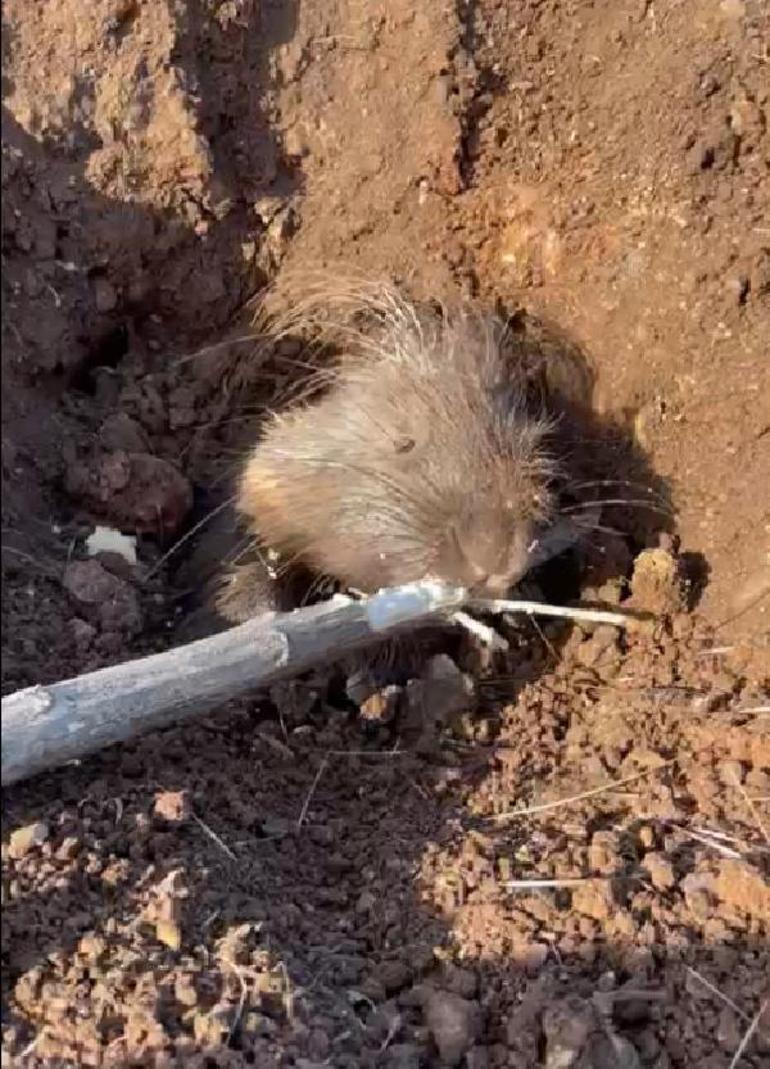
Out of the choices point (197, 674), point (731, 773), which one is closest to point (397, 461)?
point (197, 674)

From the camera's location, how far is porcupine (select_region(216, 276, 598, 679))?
359cm

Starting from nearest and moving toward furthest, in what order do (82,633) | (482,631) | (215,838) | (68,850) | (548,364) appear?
(68,850) → (215,838) → (82,633) → (482,631) → (548,364)

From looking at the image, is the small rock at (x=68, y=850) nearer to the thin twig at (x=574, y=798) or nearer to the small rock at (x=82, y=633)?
the small rock at (x=82, y=633)

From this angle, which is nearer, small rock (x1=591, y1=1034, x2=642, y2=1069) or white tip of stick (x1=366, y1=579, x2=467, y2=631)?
small rock (x1=591, y1=1034, x2=642, y2=1069)

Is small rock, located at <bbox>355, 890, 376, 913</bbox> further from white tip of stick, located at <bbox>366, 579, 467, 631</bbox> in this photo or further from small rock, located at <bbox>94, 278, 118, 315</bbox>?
small rock, located at <bbox>94, 278, 118, 315</bbox>

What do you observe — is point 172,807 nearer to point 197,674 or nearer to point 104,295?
point 197,674

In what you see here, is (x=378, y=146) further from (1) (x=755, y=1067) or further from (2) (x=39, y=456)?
(1) (x=755, y=1067)

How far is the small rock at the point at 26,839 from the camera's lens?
103 inches

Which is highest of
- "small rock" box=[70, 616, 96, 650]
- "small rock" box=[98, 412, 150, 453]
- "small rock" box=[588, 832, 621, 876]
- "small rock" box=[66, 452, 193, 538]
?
"small rock" box=[98, 412, 150, 453]

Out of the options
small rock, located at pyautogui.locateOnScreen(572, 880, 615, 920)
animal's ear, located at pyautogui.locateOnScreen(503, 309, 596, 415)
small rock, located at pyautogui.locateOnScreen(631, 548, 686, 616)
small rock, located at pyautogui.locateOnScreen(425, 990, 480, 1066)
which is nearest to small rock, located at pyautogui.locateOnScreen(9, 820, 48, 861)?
small rock, located at pyautogui.locateOnScreen(425, 990, 480, 1066)

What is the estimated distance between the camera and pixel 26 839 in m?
2.63

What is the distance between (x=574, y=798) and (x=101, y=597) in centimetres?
139

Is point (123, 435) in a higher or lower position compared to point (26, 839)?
higher

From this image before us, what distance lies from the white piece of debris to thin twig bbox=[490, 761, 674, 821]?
1395 millimetres
